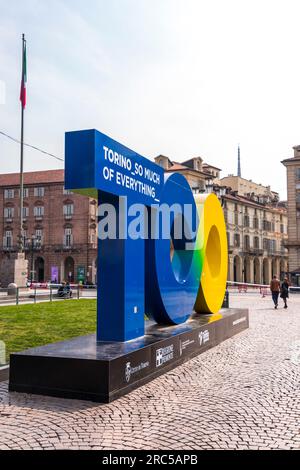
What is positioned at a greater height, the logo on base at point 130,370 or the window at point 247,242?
the window at point 247,242

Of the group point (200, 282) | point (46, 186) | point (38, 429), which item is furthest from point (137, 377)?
point (46, 186)

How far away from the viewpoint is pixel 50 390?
6.14 metres

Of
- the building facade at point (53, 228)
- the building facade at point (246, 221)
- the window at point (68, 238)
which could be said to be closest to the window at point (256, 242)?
the building facade at point (246, 221)

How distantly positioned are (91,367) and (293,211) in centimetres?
5183

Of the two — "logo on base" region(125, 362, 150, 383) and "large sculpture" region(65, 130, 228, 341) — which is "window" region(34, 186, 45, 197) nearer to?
"large sculpture" region(65, 130, 228, 341)

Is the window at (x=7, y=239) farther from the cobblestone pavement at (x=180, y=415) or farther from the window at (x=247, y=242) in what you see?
the cobblestone pavement at (x=180, y=415)

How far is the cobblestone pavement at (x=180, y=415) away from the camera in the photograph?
451cm

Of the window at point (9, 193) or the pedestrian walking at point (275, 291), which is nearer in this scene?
the pedestrian walking at point (275, 291)

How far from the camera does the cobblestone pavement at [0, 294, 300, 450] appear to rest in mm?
4512

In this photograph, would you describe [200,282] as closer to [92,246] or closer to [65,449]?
[65,449]

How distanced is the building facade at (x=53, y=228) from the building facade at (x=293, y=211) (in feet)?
79.7

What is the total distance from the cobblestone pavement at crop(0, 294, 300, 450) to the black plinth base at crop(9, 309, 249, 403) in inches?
6.2

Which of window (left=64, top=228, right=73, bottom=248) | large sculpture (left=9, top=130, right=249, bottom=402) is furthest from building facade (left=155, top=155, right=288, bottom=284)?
large sculpture (left=9, top=130, right=249, bottom=402)

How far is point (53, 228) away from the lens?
61219 millimetres
